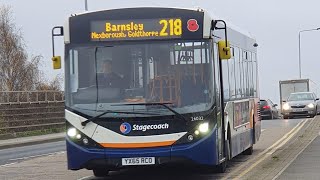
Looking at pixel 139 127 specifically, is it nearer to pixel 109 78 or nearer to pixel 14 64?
pixel 109 78

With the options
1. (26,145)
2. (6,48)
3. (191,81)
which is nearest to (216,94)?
(191,81)

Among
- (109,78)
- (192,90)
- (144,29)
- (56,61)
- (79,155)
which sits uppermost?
(144,29)

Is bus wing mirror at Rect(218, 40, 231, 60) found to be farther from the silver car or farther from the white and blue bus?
the silver car

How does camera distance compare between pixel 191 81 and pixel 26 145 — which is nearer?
pixel 191 81

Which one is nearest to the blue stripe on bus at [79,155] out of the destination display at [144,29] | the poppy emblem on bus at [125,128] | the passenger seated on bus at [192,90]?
the poppy emblem on bus at [125,128]

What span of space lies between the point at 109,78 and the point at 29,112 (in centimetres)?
2885

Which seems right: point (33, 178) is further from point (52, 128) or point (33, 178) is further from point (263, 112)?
point (263, 112)

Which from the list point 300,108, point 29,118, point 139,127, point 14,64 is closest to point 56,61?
point 139,127

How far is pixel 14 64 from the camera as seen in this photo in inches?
2454

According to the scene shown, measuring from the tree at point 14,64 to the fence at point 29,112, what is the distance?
19.6 m

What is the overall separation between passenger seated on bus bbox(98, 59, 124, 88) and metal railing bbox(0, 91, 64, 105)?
27.4 m

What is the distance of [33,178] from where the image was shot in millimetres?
14305

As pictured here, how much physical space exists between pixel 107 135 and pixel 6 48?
171 ft

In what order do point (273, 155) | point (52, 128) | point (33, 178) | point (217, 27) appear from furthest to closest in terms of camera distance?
point (52, 128)
point (273, 155)
point (33, 178)
point (217, 27)
